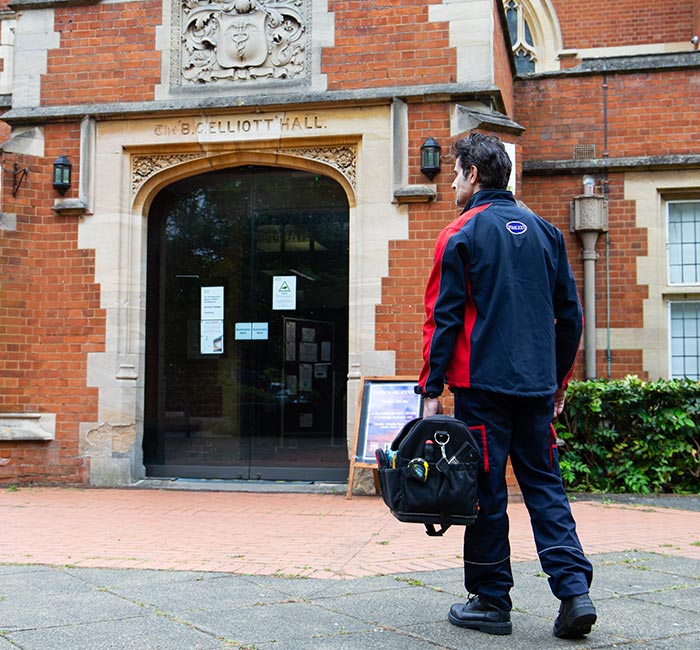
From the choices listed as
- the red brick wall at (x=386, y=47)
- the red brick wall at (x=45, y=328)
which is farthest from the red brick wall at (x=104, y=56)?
the red brick wall at (x=386, y=47)

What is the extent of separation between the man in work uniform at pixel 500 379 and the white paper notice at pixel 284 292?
5.38 m

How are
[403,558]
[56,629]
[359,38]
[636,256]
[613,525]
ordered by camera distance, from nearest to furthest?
[56,629] → [403,558] → [613,525] → [359,38] → [636,256]

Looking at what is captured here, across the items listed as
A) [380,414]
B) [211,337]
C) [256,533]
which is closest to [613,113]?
[380,414]

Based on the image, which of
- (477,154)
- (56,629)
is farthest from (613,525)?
(56,629)

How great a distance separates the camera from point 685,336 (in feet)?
32.6

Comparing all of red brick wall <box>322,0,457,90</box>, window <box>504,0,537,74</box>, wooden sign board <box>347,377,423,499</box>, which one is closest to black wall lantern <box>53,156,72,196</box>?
red brick wall <box>322,0,457,90</box>

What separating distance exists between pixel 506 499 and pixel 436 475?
36 centimetres

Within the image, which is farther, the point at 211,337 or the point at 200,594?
the point at 211,337

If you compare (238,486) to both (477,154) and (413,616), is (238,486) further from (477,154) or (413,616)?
(477,154)

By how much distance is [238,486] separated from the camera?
28.9ft

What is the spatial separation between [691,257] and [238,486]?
5715 millimetres

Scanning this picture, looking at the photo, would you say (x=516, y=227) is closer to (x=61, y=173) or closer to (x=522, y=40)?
(x=61, y=173)

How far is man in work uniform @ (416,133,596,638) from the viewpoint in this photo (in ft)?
11.7

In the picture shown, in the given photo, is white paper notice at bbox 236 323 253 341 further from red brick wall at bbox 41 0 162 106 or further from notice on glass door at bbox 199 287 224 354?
red brick wall at bbox 41 0 162 106
